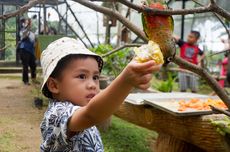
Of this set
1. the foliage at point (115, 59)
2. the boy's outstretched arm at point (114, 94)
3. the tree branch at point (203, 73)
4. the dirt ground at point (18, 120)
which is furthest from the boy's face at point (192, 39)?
the boy's outstretched arm at point (114, 94)

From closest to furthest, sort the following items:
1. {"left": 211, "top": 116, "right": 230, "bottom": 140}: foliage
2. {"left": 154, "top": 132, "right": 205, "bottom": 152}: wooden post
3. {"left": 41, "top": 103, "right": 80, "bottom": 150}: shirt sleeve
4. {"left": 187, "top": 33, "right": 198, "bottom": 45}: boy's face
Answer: {"left": 41, "top": 103, "right": 80, "bottom": 150}: shirt sleeve
{"left": 211, "top": 116, "right": 230, "bottom": 140}: foliage
{"left": 154, "top": 132, "right": 205, "bottom": 152}: wooden post
{"left": 187, "top": 33, "right": 198, "bottom": 45}: boy's face

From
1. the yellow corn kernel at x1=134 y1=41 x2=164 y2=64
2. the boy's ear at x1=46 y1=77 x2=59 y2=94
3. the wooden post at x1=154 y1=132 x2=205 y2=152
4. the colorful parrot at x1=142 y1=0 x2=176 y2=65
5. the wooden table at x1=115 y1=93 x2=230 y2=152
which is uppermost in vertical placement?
the colorful parrot at x1=142 y1=0 x2=176 y2=65

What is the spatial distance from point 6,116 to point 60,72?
4.95 m

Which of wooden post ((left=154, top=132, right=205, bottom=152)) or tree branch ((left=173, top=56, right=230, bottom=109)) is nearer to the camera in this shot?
tree branch ((left=173, top=56, right=230, bottom=109))

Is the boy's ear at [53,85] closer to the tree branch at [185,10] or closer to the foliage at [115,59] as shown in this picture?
the tree branch at [185,10]

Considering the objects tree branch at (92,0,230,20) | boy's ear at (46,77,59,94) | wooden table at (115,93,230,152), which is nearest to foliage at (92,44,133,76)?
wooden table at (115,93,230,152)

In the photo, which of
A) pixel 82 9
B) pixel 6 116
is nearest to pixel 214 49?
pixel 82 9

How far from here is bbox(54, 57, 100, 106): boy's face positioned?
1.38 m

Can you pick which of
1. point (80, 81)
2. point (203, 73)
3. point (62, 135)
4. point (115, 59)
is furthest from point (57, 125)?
point (115, 59)

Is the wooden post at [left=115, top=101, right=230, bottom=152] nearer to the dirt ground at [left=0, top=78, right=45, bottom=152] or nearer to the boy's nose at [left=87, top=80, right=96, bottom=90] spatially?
the dirt ground at [left=0, top=78, right=45, bottom=152]

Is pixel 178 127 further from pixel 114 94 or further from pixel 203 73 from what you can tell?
pixel 114 94

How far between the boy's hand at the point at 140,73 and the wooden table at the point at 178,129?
1692mm

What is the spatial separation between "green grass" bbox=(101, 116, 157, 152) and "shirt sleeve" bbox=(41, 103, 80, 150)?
3112 millimetres

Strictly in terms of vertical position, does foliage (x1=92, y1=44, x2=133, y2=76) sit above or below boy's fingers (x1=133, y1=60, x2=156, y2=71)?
below
